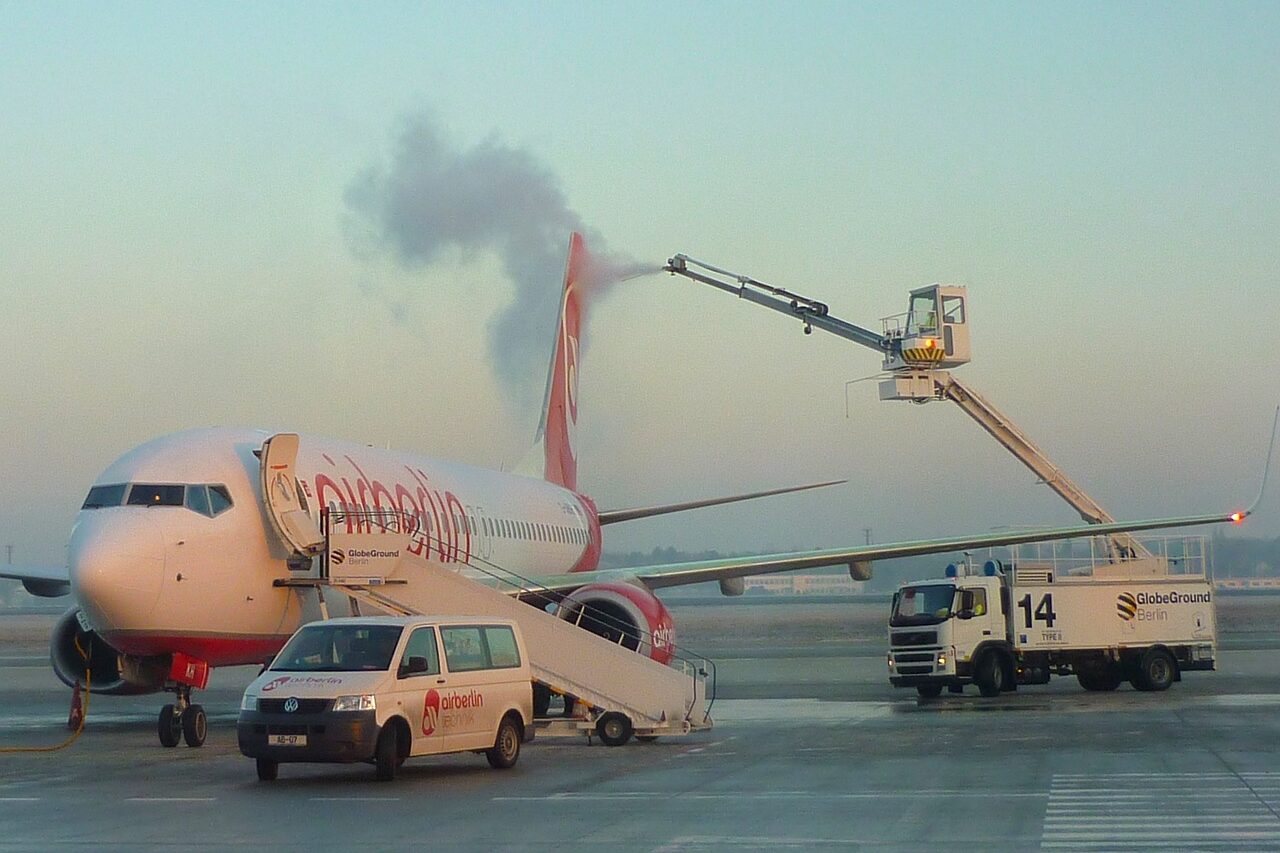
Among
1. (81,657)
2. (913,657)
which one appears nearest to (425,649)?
(81,657)

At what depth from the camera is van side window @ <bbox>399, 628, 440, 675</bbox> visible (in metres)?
16.5

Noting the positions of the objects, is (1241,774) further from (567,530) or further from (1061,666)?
(567,530)

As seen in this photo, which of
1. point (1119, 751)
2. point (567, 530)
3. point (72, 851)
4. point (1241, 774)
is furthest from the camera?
point (567, 530)

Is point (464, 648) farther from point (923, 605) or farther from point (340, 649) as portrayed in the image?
point (923, 605)

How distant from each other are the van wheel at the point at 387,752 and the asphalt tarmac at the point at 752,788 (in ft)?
1.03

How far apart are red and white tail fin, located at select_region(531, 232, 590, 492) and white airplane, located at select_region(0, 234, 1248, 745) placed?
10.7 meters

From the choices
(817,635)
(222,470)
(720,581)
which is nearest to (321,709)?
(222,470)

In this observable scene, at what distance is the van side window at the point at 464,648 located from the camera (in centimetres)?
1698

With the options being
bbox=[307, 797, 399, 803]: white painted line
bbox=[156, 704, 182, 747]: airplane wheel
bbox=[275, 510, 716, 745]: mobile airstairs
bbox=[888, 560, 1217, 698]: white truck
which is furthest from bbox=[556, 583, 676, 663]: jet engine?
bbox=[307, 797, 399, 803]: white painted line

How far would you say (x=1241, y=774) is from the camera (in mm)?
15469

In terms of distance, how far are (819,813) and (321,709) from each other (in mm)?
5015

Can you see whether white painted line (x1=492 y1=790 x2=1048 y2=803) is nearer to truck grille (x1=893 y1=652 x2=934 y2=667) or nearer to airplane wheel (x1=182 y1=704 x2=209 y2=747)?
airplane wheel (x1=182 y1=704 x2=209 y2=747)

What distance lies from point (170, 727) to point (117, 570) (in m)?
2.56

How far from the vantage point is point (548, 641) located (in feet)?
66.6
